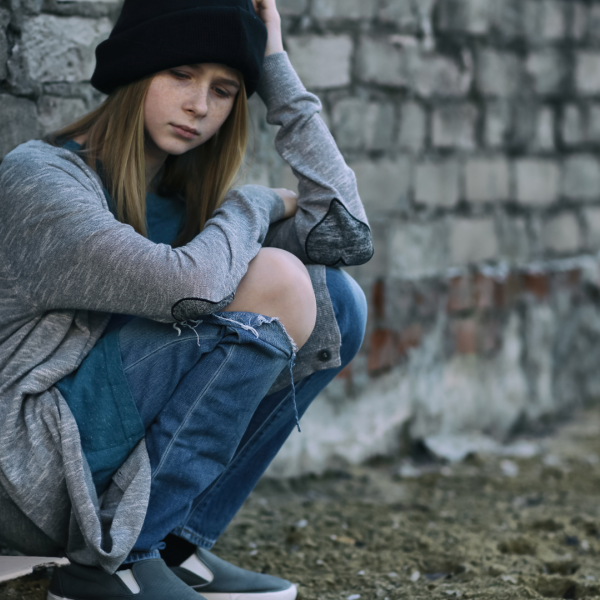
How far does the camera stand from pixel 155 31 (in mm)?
1622

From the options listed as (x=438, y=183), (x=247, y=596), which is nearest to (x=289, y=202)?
(x=247, y=596)

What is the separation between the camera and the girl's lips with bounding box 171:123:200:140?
67.8 inches

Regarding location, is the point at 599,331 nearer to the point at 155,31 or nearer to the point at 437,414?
the point at 437,414

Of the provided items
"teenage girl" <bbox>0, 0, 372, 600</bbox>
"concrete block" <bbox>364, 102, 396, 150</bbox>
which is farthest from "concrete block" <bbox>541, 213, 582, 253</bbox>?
"teenage girl" <bbox>0, 0, 372, 600</bbox>

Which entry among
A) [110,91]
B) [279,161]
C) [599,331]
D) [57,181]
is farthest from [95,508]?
[599,331]

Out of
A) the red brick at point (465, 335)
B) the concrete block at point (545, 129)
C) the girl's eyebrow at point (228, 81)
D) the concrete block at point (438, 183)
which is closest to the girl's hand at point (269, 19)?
the girl's eyebrow at point (228, 81)

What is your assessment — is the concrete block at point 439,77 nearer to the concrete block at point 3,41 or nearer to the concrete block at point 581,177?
the concrete block at point 581,177

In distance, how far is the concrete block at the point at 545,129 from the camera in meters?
3.77

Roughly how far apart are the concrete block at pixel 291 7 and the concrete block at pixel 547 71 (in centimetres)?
136

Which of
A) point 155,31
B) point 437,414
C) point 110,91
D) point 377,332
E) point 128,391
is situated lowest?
point 437,414

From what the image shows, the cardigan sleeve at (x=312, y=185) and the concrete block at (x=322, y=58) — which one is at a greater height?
the concrete block at (x=322, y=58)

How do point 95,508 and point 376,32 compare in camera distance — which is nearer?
point 95,508

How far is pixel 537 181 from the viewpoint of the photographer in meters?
3.78

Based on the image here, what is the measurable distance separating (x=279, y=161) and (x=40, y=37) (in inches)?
35.6
